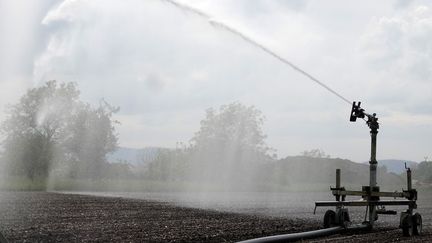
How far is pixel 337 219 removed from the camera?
64.1 feet

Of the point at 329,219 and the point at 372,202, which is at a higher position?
the point at 372,202

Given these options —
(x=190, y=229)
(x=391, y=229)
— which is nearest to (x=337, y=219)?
(x=391, y=229)

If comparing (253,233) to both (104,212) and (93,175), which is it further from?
(93,175)

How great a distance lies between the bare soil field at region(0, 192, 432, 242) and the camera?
1590 cm

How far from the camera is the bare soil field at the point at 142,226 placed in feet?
52.2

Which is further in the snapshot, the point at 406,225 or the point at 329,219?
the point at 329,219

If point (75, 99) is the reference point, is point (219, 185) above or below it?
below

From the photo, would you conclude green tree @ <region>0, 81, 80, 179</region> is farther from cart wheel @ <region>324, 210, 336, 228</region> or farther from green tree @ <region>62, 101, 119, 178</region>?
cart wheel @ <region>324, 210, 336, 228</region>

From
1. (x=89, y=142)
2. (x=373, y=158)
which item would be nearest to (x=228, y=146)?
(x=89, y=142)

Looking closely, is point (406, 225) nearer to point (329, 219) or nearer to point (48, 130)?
point (329, 219)

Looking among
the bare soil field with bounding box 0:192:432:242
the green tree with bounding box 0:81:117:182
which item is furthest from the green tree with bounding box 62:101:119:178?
the bare soil field with bounding box 0:192:432:242

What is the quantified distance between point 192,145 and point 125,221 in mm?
58313

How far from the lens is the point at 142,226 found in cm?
1870

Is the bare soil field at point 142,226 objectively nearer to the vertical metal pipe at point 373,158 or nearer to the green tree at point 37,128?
the vertical metal pipe at point 373,158
